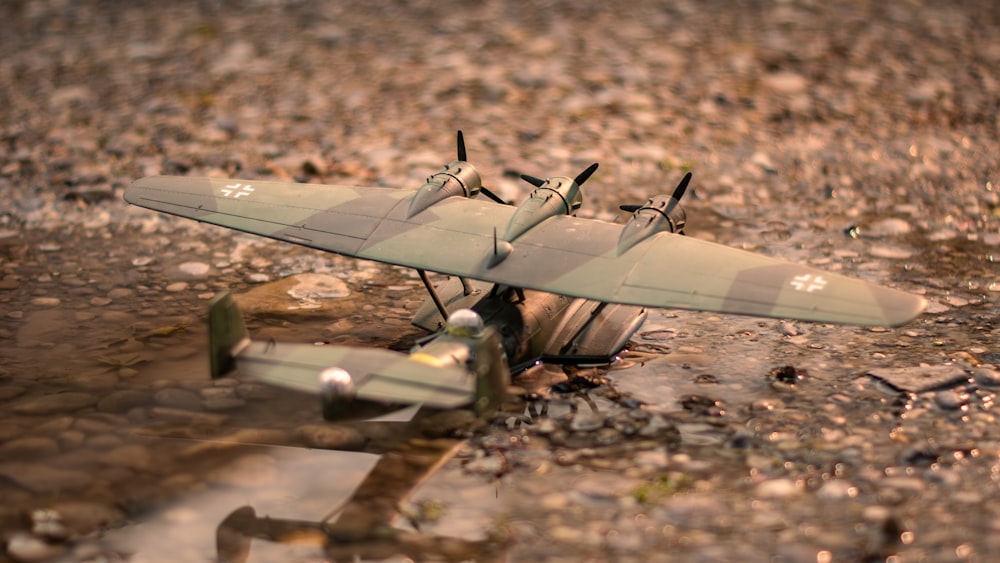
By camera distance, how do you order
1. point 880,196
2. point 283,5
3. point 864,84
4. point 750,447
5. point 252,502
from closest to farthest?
point 252,502
point 750,447
point 880,196
point 864,84
point 283,5

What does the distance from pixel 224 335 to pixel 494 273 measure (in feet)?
A: 9.68

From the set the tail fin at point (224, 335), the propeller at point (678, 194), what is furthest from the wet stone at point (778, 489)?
the tail fin at point (224, 335)

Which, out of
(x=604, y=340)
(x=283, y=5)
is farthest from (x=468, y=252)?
(x=283, y=5)

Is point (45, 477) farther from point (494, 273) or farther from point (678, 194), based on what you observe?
point (678, 194)

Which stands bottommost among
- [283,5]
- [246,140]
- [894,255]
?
[894,255]

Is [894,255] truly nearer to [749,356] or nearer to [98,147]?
[749,356]

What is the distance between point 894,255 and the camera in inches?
649

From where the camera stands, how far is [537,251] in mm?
11562

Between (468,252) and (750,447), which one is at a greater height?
(468,252)

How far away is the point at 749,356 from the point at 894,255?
493cm

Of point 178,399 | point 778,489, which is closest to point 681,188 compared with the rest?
point 778,489

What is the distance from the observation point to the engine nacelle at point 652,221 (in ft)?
38.0

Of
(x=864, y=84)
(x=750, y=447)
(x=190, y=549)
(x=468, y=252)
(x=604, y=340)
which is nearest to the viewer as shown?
(x=190, y=549)

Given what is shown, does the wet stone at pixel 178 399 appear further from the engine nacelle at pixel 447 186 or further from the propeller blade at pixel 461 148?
the propeller blade at pixel 461 148
